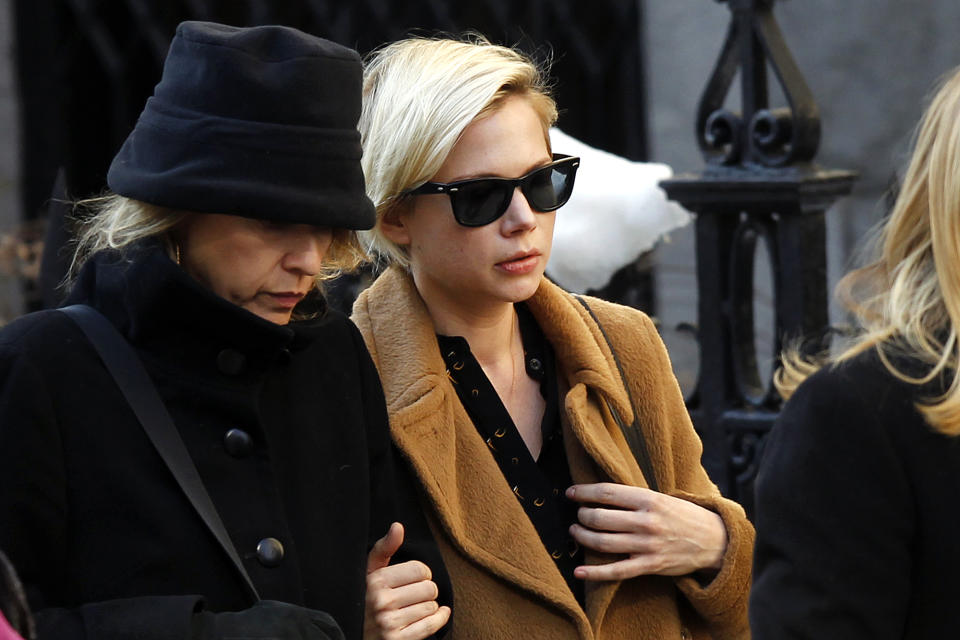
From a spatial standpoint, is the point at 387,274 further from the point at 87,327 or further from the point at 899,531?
the point at 899,531

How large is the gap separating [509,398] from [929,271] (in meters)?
0.92

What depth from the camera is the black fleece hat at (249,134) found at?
188cm

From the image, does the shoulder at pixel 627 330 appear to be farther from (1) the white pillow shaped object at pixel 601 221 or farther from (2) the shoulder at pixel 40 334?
(2) the shoulder at pixel 40 334

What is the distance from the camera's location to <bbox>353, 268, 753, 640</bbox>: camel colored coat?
2346 millimetres

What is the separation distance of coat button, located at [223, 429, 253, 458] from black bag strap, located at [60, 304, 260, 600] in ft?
0.18

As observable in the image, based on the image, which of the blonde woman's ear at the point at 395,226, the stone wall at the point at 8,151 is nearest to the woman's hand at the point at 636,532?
the blonde woman's ear at the point at 395,226

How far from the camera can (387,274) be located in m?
2.58

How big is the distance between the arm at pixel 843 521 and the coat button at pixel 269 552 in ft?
2.03

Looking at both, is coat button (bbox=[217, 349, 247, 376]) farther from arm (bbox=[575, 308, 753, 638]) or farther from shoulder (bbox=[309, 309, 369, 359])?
arm (bbox=[575, 308, 753, 638])

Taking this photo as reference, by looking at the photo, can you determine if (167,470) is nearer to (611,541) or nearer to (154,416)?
(154,416)

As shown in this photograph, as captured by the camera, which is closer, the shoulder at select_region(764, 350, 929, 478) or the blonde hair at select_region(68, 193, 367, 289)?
the shoulder at select_region(764, 350, 929, 478)

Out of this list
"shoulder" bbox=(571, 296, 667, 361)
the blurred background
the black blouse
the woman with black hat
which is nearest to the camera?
the woman with black hat

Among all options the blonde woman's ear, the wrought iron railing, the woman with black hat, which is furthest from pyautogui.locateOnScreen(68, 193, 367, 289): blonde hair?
the wrought iron railing

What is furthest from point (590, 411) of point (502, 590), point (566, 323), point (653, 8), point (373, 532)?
point (653, 8)
